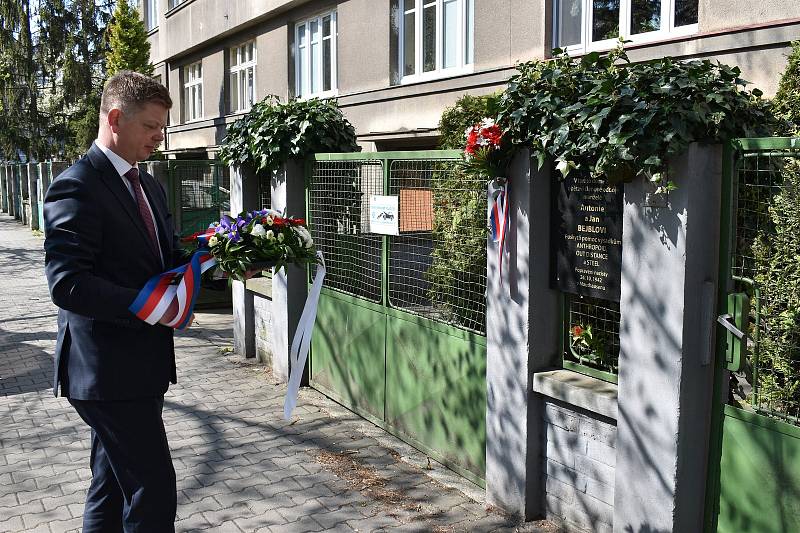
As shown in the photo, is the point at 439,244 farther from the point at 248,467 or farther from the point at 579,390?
the point at 248,467

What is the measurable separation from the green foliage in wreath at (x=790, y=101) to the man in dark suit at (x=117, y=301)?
3.52 metres

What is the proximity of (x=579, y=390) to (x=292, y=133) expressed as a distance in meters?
4.10

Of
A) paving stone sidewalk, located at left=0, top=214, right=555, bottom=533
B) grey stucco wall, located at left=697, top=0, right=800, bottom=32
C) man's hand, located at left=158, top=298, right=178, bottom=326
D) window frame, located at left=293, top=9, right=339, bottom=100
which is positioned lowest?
paving stone sidewalk, located at left=0, top=214, right=555, bottom=533

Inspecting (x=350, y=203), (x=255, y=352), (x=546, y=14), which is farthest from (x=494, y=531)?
(x=546, y=14)

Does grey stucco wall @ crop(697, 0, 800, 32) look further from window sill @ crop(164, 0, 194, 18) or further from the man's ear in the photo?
window sill @ crop(164, 0, 194, 18)

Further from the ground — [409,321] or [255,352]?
[409,321]

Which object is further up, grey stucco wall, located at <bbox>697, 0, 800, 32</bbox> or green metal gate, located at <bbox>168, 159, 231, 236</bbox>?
grey stucco wall, located at <bbox>697, 0, 800, 32</bbox>

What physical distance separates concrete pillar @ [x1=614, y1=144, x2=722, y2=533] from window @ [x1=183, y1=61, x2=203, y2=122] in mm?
25155

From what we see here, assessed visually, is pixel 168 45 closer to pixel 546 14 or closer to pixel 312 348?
pixel 546 14

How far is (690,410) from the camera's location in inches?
141

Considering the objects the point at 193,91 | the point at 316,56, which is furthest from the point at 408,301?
the point at 193,91

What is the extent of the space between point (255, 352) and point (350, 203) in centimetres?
269

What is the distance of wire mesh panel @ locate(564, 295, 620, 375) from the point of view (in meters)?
4.18

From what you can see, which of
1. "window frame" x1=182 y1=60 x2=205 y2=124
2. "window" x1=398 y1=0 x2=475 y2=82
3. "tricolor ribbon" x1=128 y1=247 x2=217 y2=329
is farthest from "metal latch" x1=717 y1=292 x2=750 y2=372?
"window frame" x1=182 y1=60 x2=205 y2=124
